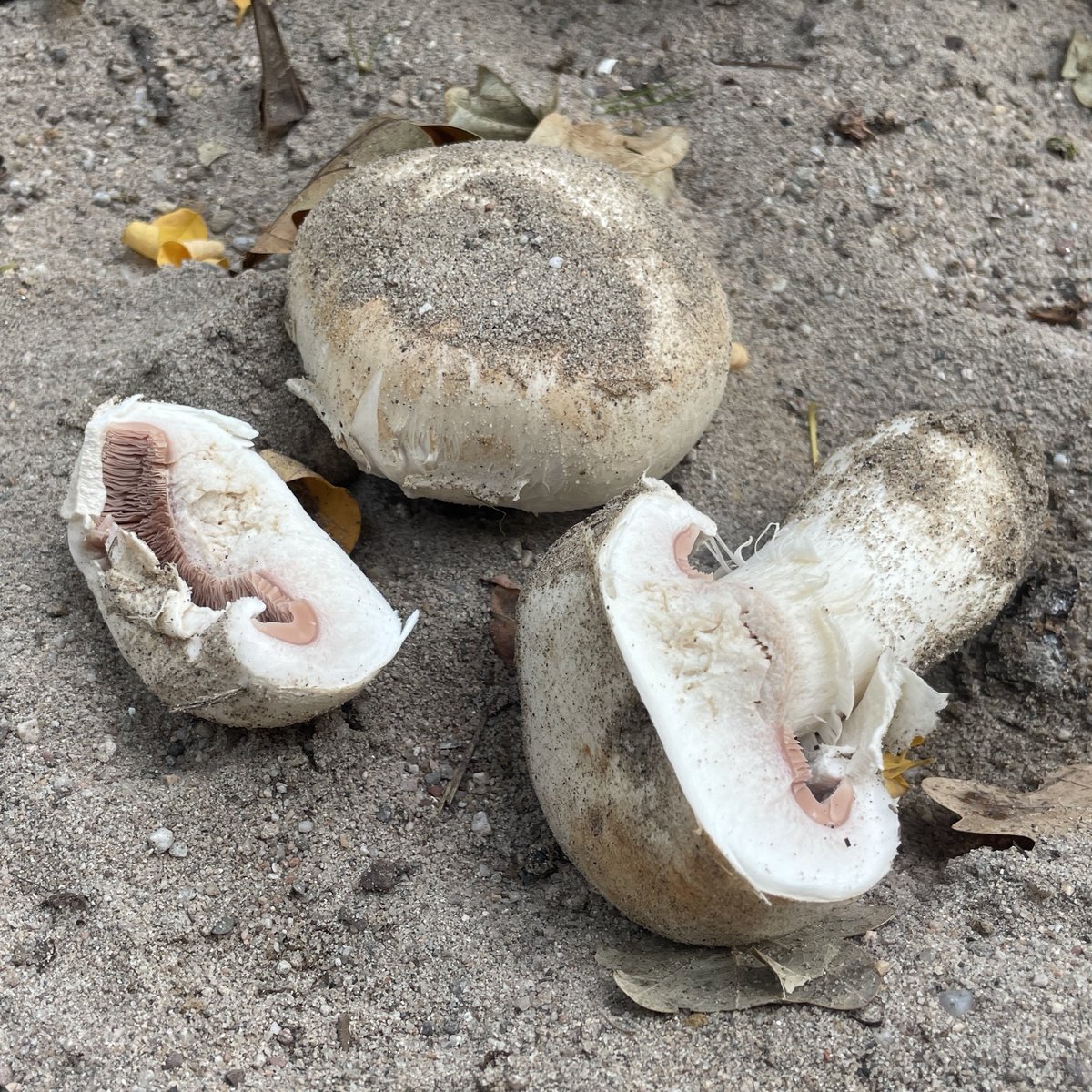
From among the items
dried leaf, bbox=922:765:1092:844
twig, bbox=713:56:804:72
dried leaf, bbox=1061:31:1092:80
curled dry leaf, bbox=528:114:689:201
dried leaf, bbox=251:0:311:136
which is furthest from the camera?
dried leaf, bbox=1061:31:1092:80

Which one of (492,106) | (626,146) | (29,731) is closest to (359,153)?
(492,106)

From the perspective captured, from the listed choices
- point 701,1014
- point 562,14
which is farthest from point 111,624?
point 562,14

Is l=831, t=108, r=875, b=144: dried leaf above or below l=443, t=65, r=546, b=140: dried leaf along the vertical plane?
above

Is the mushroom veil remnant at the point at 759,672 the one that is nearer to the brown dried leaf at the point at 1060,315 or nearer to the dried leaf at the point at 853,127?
the brown dried leaf at the point at 1060,315

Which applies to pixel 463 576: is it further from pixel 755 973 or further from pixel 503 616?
pixel 755 973

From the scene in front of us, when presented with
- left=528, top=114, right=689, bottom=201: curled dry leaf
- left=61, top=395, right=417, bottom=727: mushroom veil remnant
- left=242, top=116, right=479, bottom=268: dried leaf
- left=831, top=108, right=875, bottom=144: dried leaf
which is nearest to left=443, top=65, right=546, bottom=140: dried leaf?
left=528, top=114, right=689, bottom=201: curled dry leaf

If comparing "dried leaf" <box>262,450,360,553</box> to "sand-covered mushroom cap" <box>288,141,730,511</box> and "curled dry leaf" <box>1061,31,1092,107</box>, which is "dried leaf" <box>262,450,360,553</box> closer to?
"sand-covered mushroom cap" <box>288,141,730,511</box>

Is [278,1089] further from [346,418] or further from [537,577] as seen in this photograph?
[346,418]
